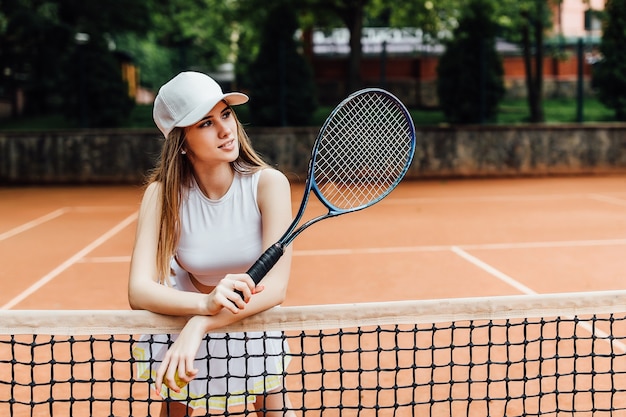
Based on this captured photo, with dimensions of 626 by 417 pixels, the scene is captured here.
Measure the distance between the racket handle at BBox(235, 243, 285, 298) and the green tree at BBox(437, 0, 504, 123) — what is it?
1324cm

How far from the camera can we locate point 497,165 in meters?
14.2

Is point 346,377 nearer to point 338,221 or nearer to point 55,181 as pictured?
point 338,221

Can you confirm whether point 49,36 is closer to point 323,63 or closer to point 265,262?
point 323,63

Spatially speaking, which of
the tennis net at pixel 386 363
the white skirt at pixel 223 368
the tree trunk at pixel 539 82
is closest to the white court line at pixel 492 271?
the tennis net at pixel 386 363

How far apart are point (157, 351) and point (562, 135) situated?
526 inches

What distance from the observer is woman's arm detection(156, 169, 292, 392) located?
1.82 metres

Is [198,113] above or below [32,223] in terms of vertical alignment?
above

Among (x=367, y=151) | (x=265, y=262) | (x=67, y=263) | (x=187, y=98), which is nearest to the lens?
(x=265, y=262)

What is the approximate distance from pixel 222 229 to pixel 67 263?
4971 mm

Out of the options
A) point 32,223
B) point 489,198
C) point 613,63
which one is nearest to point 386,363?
point 32,223

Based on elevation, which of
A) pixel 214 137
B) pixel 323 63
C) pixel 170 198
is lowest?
pixel 170 198

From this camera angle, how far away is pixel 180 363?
1820 mm

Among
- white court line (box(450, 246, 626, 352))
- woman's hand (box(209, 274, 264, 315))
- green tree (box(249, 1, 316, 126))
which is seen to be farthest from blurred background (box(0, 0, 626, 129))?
woman's hand (box(209, 274, 264, 315))

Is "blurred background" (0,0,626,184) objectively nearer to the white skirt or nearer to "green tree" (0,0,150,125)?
"green tree" (0,0,150,125)
